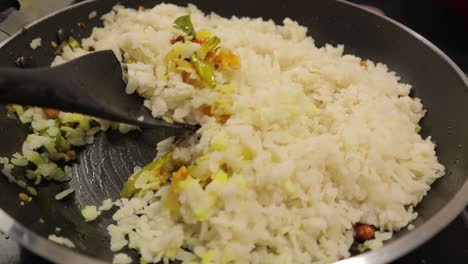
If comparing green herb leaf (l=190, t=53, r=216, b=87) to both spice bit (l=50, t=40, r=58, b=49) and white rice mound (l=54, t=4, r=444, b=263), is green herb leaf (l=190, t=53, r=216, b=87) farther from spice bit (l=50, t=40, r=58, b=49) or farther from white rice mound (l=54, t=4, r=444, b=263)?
spice bit (l=50, t=40, r=58, b=49)

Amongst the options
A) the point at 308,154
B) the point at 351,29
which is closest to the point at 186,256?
the point at 308,154

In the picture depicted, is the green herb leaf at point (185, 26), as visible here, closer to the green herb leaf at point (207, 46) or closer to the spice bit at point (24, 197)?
the green herb leaf at point (207, 46)

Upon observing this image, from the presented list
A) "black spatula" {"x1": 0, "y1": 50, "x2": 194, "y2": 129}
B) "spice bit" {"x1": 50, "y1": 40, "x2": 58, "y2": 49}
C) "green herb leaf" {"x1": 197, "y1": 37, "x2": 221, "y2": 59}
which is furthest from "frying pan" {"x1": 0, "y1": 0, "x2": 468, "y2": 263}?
"green herb leaf" {"x1": 197, "y1": 37, "x2": 221, "y2": 59}

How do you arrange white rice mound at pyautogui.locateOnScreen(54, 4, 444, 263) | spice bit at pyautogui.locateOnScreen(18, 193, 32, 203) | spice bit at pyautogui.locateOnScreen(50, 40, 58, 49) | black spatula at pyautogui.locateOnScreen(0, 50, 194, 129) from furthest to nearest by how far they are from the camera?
spice bit at pyautogui.locateOnScreen(50, 40, 58, 49)
spice bit at pyautogui.locateOnScreen(18, 193, 32, 203)
white rice mound at pyautogui.locateOnScreen(54, 4, 444, 263)
black spatula at pyautogui.locateOnScreen(0, 50, 194, 129)

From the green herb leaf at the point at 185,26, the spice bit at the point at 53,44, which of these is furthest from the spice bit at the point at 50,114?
the green herb leaf at the point at 185,26

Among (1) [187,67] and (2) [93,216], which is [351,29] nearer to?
(1) [187,67]

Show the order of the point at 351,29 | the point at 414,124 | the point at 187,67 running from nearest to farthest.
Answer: the point at 187,67
the point at 414,124
the point at 351,29

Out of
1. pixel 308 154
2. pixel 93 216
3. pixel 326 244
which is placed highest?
pixel 308 154
